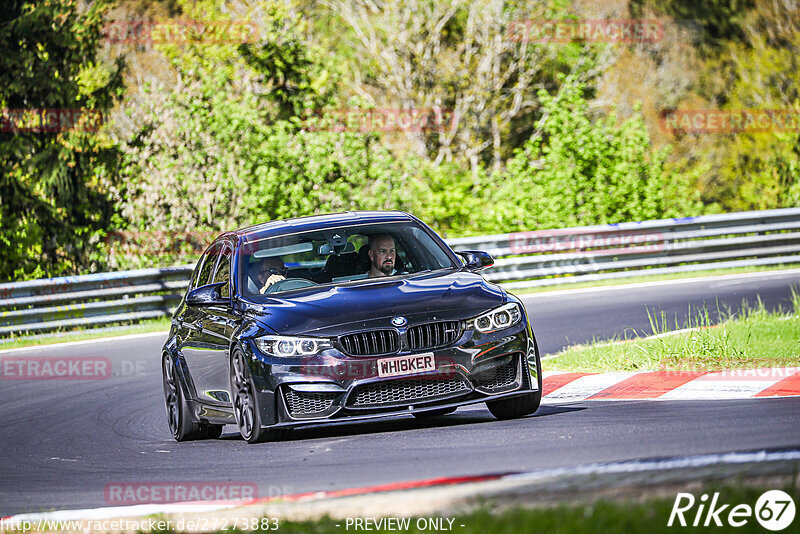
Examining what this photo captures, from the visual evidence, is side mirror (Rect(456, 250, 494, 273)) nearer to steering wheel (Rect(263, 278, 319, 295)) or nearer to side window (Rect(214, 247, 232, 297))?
steering wheel (Rect(263, 278, 319, 295))

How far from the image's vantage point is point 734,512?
4.68 metres

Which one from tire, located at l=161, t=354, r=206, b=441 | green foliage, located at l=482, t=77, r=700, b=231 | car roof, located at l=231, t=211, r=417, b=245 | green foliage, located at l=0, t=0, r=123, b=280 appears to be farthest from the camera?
green foliage, located at l=482, t=77, r=700, b=231

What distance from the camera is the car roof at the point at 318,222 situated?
9.66 meters

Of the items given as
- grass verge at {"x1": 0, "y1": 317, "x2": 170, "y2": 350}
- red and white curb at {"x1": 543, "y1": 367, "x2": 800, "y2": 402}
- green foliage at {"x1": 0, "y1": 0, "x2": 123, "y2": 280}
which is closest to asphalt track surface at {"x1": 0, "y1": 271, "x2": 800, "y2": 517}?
red and white curb at {"x1": 543, "y1": 367, "x2": 800, "y2": 402}

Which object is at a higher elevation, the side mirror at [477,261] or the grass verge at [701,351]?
the side mirror at [477,261]

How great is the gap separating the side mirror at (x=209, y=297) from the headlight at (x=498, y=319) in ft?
6.31

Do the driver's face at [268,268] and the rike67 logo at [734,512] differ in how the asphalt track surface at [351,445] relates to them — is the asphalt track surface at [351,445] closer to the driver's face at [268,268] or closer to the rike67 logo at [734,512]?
the driver's face at [268,268]

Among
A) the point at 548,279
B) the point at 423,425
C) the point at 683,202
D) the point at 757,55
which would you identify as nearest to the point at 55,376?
the point at 423,425

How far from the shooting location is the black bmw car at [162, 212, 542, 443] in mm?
8047

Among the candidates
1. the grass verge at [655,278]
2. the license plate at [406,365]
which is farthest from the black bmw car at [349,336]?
the grass verge at [655,278]

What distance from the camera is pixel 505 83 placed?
45156mm

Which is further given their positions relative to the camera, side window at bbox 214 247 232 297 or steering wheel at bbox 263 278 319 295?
side window at bbox 214 247 232 297

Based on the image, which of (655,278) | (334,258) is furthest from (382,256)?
(655,278)

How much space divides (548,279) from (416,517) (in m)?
17.1
